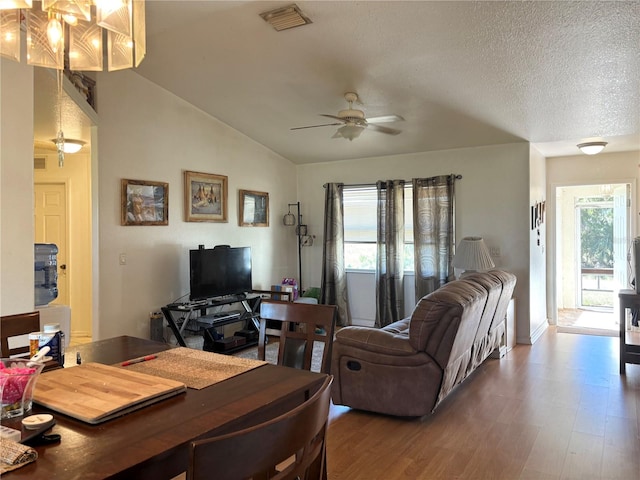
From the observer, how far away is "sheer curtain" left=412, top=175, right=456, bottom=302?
604 centimetres

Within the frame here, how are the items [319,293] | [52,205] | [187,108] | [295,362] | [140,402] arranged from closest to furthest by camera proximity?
1. [140,402]
2. [295,362]
3. [187,108]
4. [52,205]
5. [319,293]

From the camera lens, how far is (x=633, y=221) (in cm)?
655

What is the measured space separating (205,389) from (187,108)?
4.62 meters

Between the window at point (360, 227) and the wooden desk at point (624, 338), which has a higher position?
the window at point (360, 227)

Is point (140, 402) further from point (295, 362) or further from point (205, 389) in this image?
point (295, 362)

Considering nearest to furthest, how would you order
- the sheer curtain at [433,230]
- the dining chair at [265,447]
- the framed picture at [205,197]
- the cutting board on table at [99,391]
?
the dining chair at [265,447], the cutting board on table at [99,391], the framed picture at [205,197], the sheer curtain at [433,230]

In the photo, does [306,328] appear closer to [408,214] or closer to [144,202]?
[144,202]

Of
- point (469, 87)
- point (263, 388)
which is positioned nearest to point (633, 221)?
point (469, 87)

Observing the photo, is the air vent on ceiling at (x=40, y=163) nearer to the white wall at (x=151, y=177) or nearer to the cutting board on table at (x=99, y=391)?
the white wall at (x=151, y=177)

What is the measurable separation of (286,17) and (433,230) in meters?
3.50

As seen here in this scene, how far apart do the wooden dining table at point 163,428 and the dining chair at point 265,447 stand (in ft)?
1.11

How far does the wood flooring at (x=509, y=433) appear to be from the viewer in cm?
267

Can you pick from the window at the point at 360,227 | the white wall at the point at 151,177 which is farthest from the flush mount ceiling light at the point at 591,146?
the white wall at the point at 151,177

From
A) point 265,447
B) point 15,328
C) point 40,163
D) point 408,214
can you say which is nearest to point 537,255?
point 408,214
